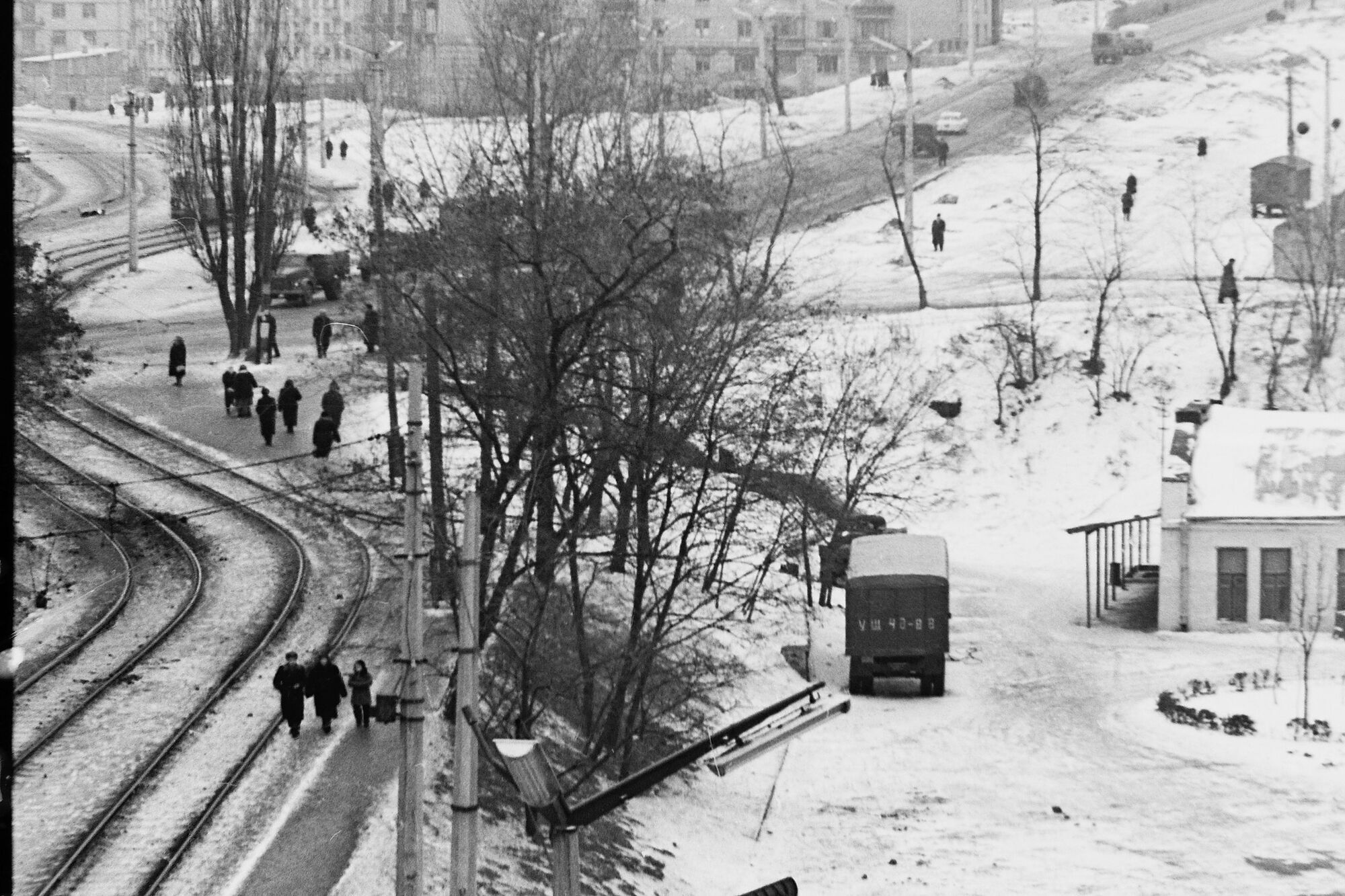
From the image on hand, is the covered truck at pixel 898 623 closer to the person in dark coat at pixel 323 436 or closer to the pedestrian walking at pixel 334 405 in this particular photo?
the person in dark coat at pixel 323 436

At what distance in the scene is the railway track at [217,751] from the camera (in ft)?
65.3

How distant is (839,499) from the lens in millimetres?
44938

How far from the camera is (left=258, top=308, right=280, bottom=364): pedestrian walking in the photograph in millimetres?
47556

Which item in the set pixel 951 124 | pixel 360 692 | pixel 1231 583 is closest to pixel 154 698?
pixel 360 692

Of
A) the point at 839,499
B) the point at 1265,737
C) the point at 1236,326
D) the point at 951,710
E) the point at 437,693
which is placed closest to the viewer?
the point at 437,693

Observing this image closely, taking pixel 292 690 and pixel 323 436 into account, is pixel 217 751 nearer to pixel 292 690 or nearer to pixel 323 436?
pixel 292 690

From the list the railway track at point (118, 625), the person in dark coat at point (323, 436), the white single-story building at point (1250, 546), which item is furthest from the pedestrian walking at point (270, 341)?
the white single-story building at point (1250, 546)

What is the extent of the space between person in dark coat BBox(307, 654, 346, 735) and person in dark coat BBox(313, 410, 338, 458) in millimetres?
13946

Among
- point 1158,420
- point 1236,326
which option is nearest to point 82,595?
point 1158,420

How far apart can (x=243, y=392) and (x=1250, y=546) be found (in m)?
21.7

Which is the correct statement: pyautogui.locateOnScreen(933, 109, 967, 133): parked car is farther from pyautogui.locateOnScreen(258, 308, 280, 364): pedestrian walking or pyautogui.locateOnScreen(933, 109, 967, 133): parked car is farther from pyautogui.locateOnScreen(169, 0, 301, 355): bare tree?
pyautogui.locateOnScreen(258, 308, 280, 364): pedestrian walking

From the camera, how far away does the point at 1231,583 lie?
3841 centimetres

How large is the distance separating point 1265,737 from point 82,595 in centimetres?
1907

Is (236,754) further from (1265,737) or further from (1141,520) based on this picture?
(1141,520)
